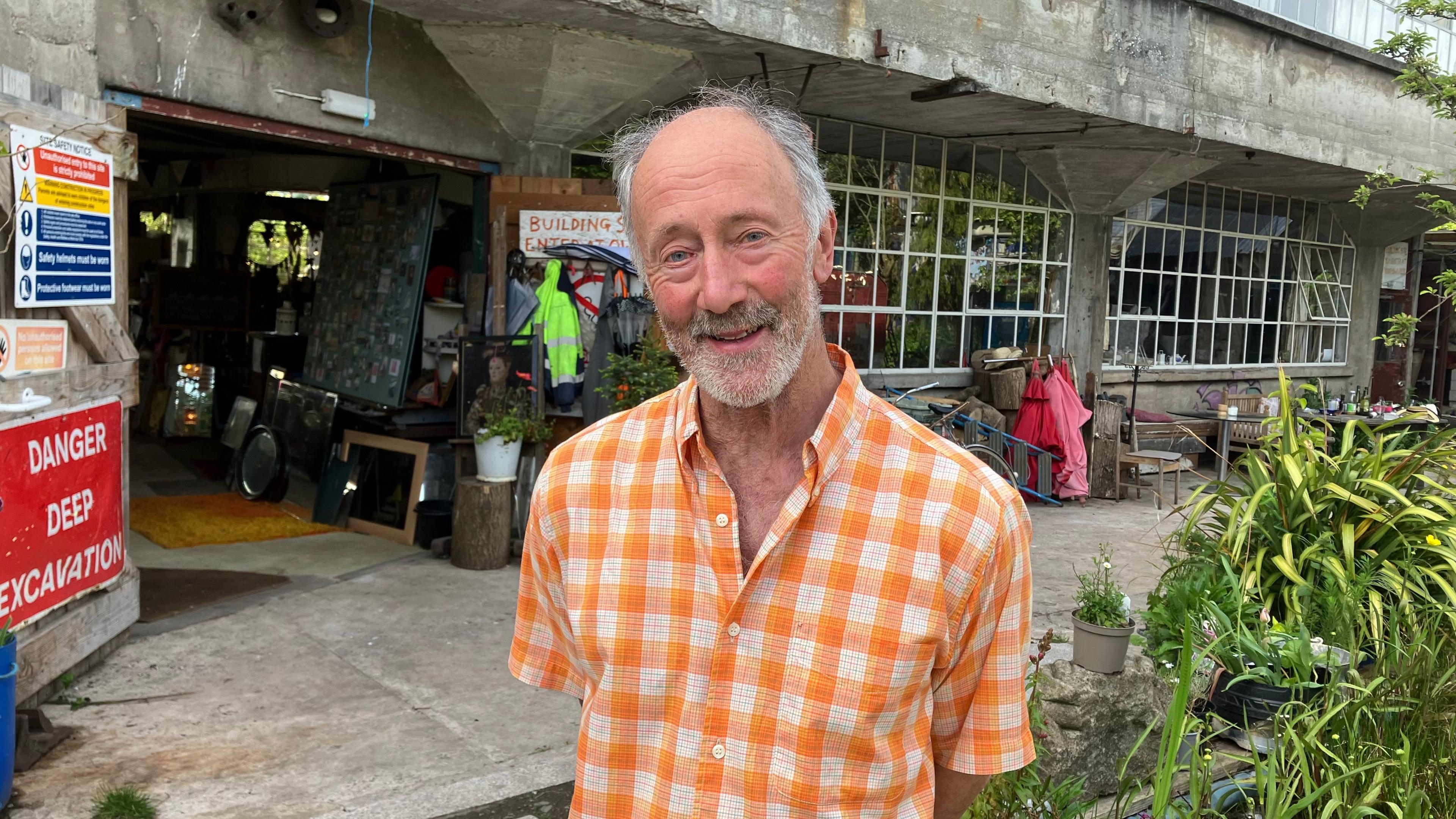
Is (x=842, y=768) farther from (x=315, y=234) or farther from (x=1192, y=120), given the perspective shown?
(x=315, y=234)

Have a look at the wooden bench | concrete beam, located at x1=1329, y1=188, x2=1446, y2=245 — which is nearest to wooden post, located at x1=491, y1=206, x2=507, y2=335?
the wooden bench

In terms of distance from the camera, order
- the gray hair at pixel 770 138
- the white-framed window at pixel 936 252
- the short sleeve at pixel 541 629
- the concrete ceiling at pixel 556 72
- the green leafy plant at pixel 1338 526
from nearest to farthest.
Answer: the gray hair at pixel 770 138, the short sleeve at pixel 541 629, the green leafy plant at pixel 1338 526, the concrete ceiling at pixel 556 72, the white-framed window at pixel 936 252

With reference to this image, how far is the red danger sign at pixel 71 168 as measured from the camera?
4297 mm

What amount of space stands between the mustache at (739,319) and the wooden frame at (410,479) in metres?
6.38

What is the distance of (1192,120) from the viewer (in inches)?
359

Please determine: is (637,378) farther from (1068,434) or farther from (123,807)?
(1068,434)

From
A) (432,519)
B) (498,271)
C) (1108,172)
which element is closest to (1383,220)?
(1108,172)

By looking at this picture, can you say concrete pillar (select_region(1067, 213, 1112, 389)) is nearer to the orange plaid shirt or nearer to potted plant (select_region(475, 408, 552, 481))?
potted plant (select_region(475, 408, 552, 481))

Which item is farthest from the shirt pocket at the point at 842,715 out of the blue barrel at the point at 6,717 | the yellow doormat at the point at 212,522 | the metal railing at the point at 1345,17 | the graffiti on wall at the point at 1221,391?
the graffiti on wall at the point at 1221,391

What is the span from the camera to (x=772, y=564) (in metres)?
1.53

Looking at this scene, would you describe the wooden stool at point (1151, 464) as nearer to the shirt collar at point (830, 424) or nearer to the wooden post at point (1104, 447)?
the wooden post at point (1104, 447)

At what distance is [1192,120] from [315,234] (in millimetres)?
8432

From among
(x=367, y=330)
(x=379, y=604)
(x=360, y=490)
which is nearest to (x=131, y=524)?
(x=360, y=490)

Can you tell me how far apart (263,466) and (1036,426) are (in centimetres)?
670
